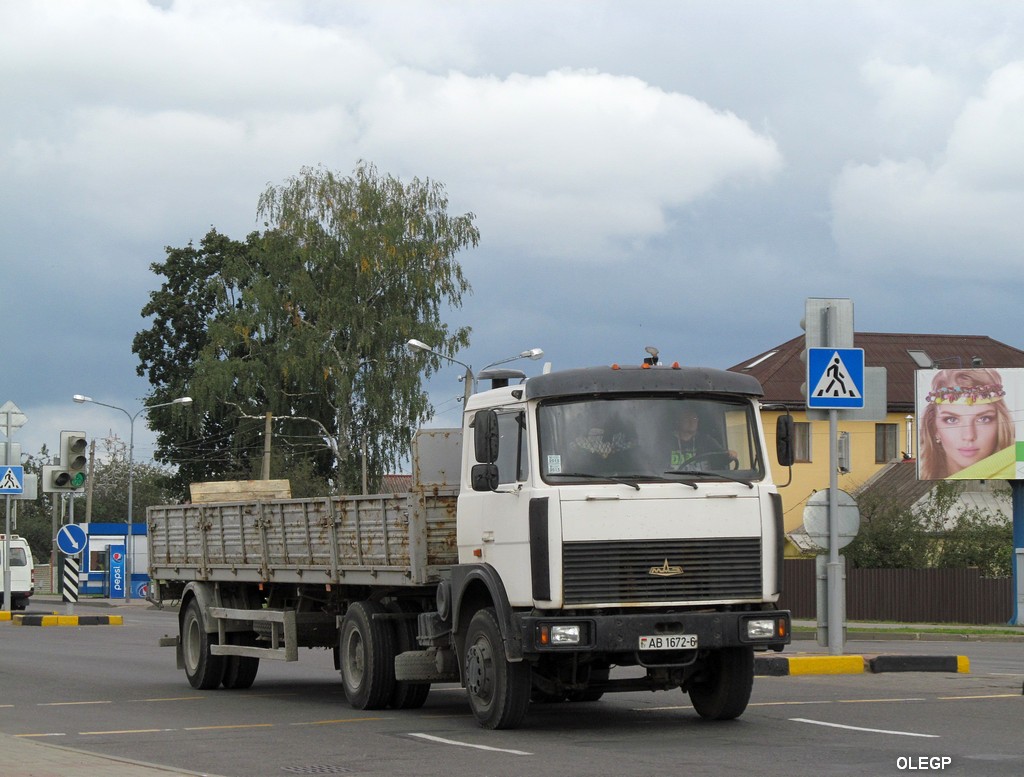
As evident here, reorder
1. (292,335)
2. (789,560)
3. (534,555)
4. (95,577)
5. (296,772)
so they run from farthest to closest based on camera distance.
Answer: (95,577) → (292,335) → (789,560) → (534,555) → (296,772)

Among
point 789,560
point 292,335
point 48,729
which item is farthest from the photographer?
point 292,335

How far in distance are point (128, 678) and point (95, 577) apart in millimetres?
46607

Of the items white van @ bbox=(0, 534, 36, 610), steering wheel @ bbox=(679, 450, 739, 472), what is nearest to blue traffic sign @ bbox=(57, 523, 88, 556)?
white van @ bbox=(0, 534, 36, 610)

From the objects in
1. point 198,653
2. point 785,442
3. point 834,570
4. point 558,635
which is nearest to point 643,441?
point 785,442

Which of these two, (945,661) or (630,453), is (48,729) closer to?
(630,453)

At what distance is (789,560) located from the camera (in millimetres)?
46750

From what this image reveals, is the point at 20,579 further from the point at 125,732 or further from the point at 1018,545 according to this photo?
the point at 125,732

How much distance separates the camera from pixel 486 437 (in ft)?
41.9

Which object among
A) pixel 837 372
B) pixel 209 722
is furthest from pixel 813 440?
pixel 209 722

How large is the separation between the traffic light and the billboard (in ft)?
74.6

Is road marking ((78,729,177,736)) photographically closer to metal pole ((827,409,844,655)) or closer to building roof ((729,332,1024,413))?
metal pole ((827,409,844,655))

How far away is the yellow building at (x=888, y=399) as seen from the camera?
58.5 m

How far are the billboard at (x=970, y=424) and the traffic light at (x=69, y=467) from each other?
2274cm

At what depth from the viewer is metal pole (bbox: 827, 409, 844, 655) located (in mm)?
19172
